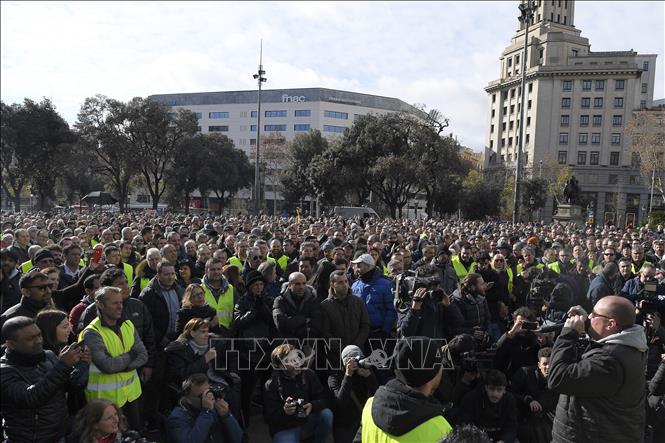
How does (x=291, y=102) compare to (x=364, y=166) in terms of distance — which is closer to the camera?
(x=364, y=166)

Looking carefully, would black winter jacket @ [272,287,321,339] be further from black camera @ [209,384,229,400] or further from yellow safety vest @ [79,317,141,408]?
yellow safety vest @ [79,317,141,408]

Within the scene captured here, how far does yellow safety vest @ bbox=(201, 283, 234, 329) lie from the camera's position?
218 inches

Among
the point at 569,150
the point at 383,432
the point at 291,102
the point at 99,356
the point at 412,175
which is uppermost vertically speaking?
the point at 291,102

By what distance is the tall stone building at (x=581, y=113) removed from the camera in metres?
65.7

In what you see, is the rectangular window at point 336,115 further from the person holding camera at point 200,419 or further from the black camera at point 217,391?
the person holding camera at point 200,419

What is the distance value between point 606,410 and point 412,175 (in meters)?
27.5

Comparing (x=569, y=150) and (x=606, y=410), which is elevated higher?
(x=569, y=150)

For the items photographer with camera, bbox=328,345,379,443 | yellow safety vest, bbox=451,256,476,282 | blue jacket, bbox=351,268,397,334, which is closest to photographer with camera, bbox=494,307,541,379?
blue jacket, bbox=351,268,397,334

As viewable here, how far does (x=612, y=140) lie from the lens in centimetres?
6731

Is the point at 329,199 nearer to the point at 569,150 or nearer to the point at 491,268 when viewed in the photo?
the point at 491,268

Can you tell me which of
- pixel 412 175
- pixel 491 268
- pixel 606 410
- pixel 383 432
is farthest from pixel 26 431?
pixel 412 175

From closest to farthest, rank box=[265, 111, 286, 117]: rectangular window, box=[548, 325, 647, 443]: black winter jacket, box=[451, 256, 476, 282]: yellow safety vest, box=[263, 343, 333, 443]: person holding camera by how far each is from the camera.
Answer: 1. box=[548, 325, 647, 443]: black winter jacket
2. box=[263, 343, 333, 443]: person holding camera
3. box=[451, 256, 476, 282]: yellow safety vest
4. box=[265, 111, 286, 117]: rectangular window

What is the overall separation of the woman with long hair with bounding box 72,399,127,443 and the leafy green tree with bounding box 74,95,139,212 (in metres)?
32.9

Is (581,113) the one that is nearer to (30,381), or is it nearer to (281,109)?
(281,109)
